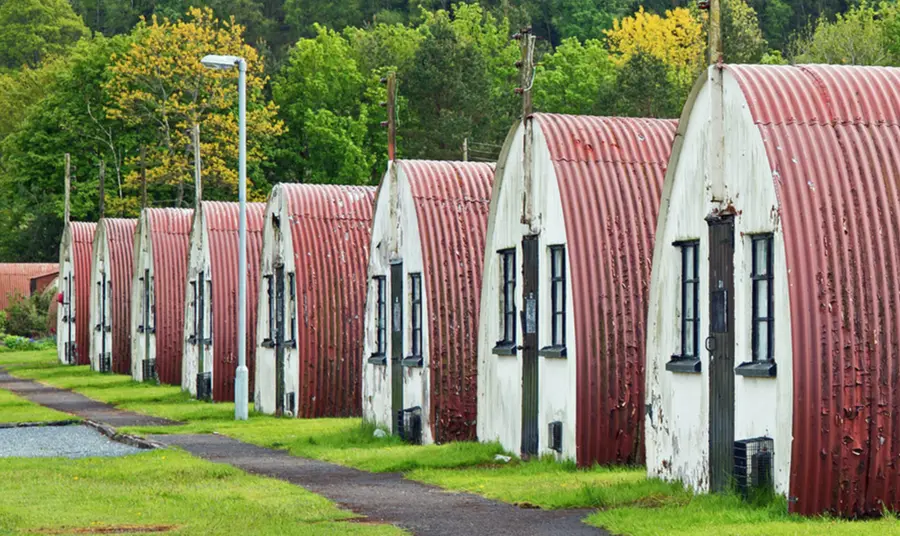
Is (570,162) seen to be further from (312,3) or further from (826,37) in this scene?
(312,3)

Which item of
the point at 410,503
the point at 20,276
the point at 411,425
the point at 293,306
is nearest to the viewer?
the point at 410,503

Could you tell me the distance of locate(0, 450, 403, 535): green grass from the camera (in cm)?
1642

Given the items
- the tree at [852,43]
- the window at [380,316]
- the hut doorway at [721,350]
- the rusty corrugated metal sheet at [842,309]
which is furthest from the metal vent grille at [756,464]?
the tree at [852,43]

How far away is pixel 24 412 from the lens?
37344 millimetres

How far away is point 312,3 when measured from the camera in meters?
125

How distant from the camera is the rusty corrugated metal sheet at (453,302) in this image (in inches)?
1036

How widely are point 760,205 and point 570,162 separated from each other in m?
6.28

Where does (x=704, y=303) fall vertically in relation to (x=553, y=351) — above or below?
above

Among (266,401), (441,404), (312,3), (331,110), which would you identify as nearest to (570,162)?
(441,404)

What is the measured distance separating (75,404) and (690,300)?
992 inches

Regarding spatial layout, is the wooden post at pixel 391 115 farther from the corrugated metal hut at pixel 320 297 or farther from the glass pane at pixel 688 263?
the glass pane at pixel 688 263

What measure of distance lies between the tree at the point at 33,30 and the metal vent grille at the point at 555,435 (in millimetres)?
110014

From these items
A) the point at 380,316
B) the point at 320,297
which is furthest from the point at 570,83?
the point at 380,316

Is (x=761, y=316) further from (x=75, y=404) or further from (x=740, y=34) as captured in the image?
(x=740, y=34)
